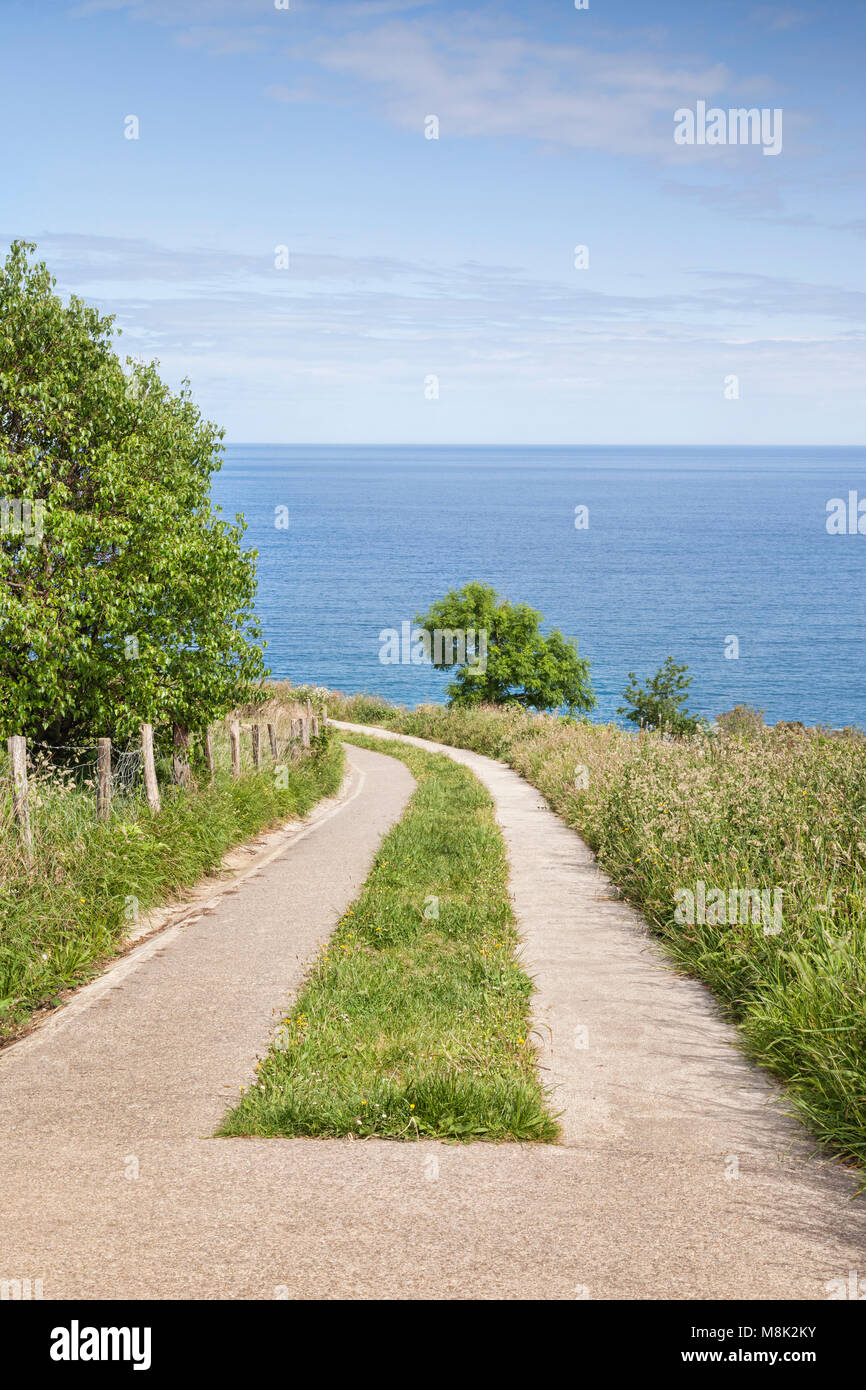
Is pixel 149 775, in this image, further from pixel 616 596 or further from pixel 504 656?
pixel 616 596

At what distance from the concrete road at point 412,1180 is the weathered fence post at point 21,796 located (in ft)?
6.06

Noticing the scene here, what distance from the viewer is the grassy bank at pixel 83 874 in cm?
773

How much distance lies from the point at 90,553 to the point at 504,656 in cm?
3290

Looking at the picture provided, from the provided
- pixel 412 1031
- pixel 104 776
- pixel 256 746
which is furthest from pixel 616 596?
pixel 412 1031

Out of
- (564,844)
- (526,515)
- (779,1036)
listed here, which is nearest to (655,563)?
(526,515)

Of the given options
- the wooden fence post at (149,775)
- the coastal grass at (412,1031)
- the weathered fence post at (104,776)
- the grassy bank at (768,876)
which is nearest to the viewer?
the coastal grass at (412,1031)

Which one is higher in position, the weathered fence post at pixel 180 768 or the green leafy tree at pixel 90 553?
the green leafy tree at pixel 90 553

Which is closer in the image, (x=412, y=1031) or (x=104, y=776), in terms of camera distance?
(x=412, y=1031)

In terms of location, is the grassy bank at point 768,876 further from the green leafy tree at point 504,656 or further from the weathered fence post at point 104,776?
the green leafy tree at point 504,656

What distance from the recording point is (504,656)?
1812 inches

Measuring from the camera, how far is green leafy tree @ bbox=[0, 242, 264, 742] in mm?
13289

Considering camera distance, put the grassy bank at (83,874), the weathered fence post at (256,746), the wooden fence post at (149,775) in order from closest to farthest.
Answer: the grassy bank at (83,874), the wooden fence post at (149,775), the weathered fence post at (256,746)

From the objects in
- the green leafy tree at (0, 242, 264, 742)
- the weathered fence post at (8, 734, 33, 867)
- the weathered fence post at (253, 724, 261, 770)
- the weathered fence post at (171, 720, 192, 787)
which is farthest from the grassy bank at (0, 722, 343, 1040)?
the weathered fence post at (253, 724, 261, 770)

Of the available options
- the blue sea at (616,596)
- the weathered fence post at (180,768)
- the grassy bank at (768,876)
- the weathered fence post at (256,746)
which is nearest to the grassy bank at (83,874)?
the weathered fence post at (180,768)
